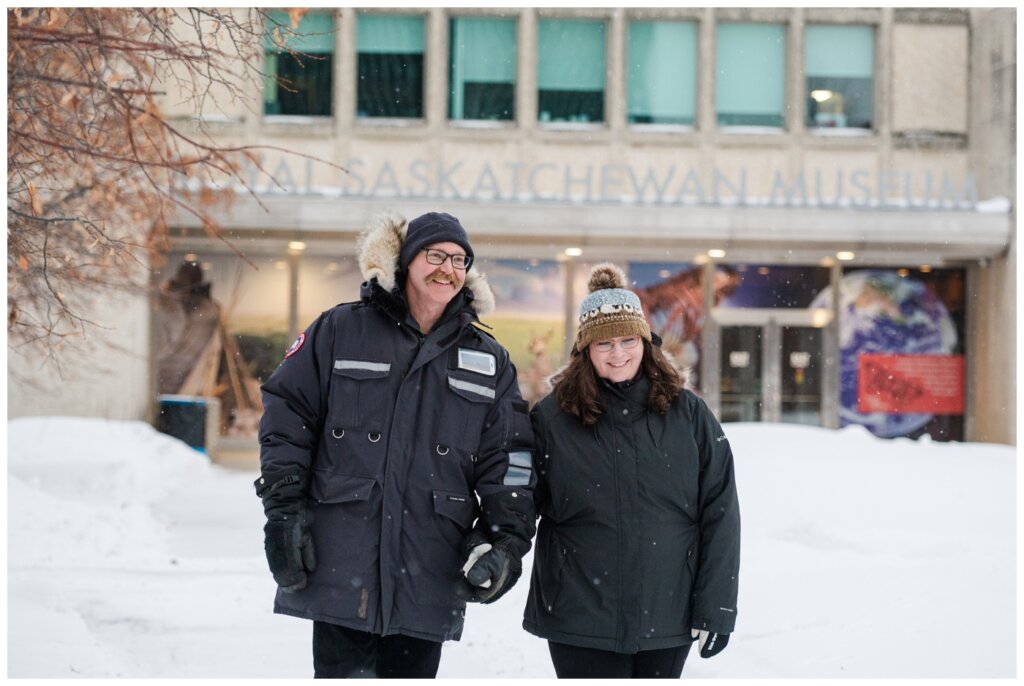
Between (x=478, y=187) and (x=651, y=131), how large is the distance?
125 inches

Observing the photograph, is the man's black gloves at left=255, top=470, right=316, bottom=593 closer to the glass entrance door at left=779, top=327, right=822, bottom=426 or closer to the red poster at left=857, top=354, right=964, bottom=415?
the glass entrance door at left=779, top=327, right=822, bottom=426

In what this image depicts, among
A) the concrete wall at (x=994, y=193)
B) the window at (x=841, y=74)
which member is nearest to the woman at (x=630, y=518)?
the concrete wall at (x=994, y=193)

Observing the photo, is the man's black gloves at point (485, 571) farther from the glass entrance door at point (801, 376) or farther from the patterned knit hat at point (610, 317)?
the glass entrance door at point (801, 376)

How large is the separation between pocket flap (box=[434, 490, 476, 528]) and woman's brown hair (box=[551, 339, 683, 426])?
1.62 feet

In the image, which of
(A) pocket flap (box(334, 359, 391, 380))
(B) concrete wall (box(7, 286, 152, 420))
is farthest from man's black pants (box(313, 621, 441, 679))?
(B) concrete wall (box(7, 286, 152, 420))

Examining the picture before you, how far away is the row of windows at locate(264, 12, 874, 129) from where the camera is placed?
56.3ft

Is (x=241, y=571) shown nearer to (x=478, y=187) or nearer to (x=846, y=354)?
(x=478, y=187)

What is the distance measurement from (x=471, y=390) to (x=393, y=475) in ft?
1.32

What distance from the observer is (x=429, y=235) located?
3.59 m

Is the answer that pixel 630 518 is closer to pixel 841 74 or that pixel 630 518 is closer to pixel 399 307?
pixel 399 307

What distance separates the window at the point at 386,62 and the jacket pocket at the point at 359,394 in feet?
47.0

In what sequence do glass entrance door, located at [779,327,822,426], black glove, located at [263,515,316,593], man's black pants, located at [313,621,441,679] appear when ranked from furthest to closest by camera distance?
glass entrance door, located at [779,327,822,426] → man's black pants, located at [313,621,441,679] → black glove, located at [263,515,316,593]

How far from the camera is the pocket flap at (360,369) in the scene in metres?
3.47

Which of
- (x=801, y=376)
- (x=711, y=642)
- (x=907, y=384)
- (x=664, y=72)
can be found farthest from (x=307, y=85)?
(x=711, y=642)
